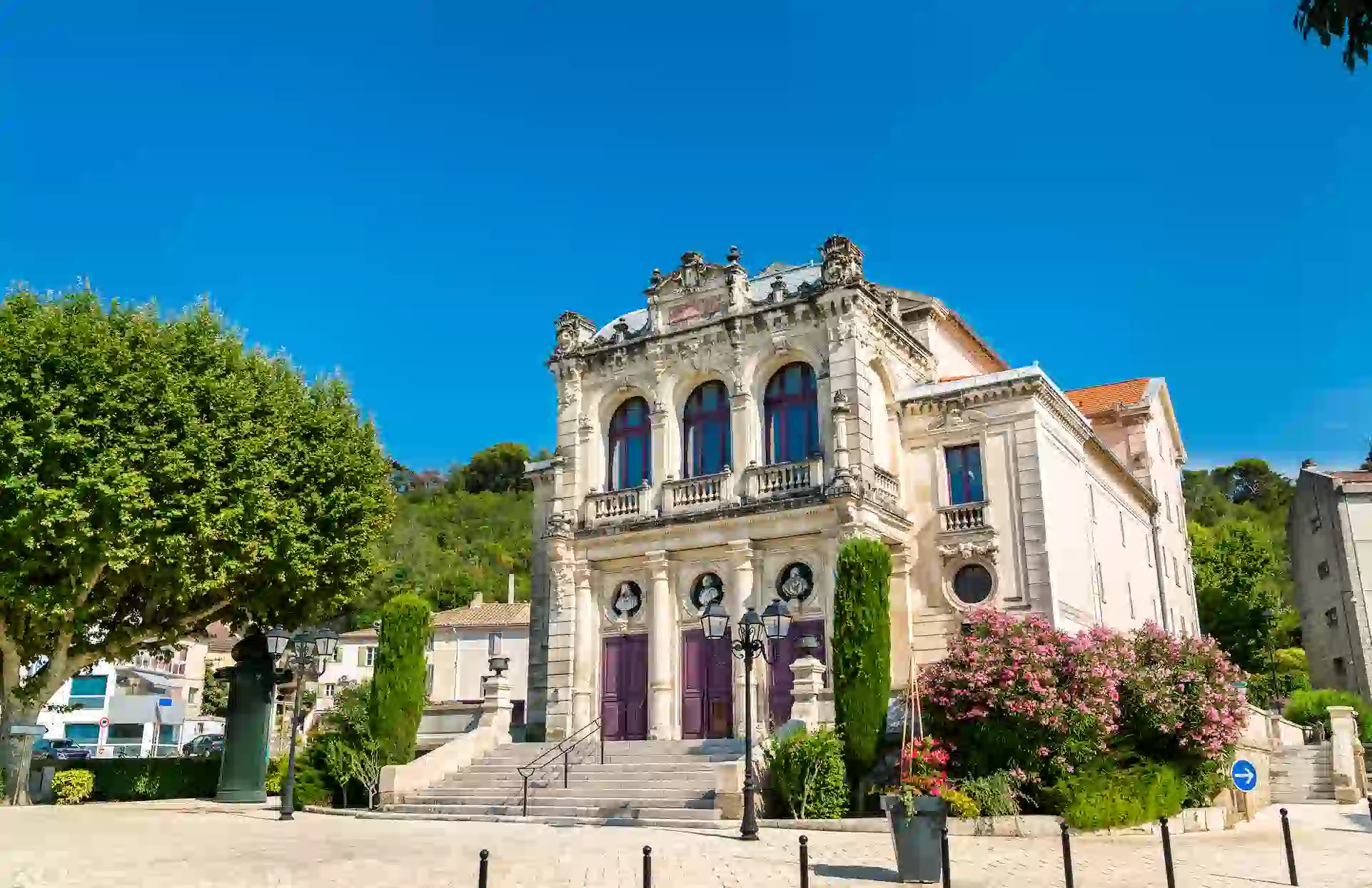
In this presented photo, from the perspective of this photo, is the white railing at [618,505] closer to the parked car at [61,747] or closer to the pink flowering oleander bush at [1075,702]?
the pink flowering oleander bush at [1075,702]

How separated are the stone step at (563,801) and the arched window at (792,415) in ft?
29.8

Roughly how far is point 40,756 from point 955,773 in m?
22.7

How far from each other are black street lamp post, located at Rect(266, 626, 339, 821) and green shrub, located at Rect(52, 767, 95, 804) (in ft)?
22.6

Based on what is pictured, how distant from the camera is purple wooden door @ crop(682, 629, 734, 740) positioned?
25.4 m

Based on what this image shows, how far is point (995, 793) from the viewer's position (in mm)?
17984

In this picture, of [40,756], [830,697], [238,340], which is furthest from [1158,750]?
[40,756]

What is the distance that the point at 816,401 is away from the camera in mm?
26516

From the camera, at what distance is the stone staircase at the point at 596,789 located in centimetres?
2000

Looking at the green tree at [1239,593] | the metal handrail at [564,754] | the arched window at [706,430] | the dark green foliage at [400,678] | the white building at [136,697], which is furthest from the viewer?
the white building at [136,697]

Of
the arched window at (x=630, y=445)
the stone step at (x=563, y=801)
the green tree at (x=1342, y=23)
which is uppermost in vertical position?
the arched window at (x=630, y=445)

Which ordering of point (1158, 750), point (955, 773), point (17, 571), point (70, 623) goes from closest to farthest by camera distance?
point (955, 773)
point (1158, 750)
point (17, 571)
point (70, 623)

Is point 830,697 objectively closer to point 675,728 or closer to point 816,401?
point 675,728

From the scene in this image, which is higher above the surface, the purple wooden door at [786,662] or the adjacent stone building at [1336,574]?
the adjacent stone building at [1336,574]

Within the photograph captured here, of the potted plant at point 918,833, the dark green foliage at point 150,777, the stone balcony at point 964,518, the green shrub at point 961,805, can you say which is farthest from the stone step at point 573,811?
the stone balcony at point 964,518
